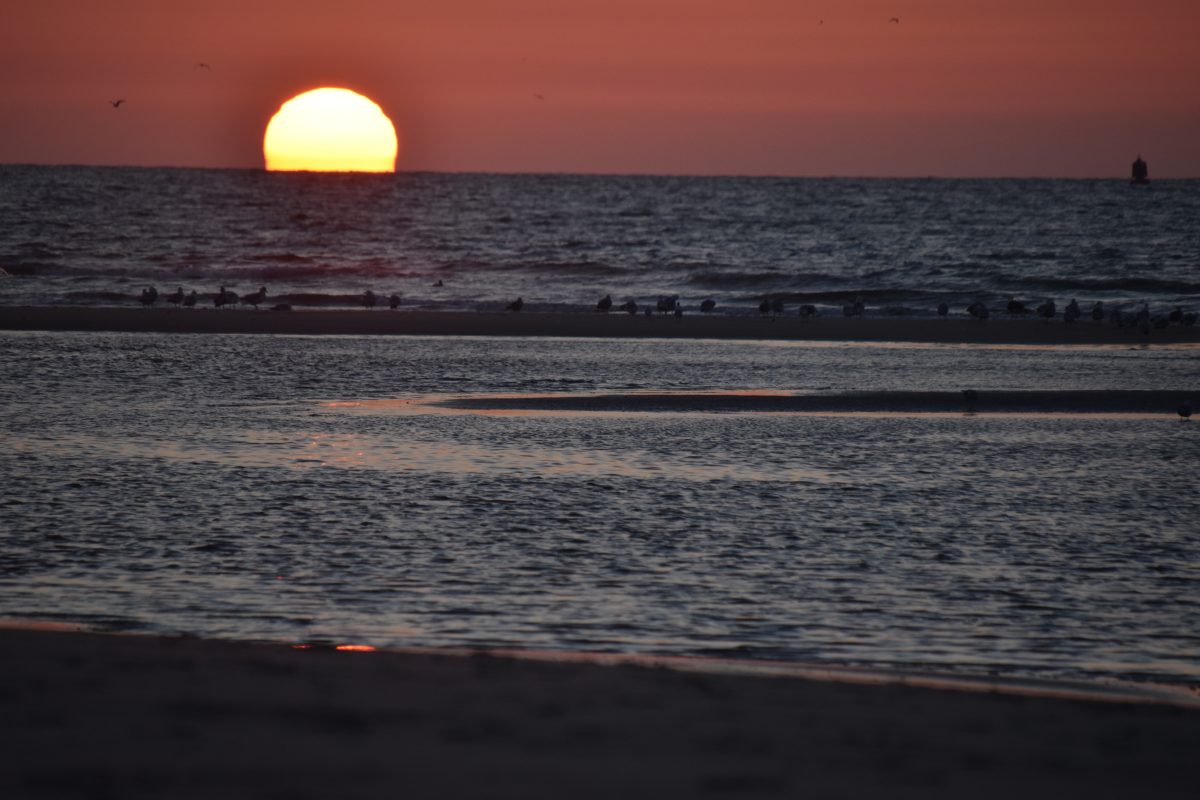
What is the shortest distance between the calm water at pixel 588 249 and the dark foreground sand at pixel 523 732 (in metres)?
30.0

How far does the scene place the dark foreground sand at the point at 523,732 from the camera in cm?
457

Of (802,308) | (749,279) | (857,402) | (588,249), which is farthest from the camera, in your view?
(588,249)

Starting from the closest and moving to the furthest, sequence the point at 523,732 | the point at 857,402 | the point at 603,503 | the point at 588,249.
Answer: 1. the point at 523,732
2. the point at 603,503
3. the point at 857,402
4. the point at 588,249

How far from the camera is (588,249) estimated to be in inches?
2544

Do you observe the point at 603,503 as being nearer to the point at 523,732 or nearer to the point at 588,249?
the point at 523,732

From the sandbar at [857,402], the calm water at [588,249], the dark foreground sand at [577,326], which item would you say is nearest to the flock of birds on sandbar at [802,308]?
the dark foreground sand at [577,326]

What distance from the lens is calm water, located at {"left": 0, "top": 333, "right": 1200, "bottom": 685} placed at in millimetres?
6902

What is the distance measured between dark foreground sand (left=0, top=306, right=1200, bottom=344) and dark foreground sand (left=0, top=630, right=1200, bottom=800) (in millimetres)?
20890

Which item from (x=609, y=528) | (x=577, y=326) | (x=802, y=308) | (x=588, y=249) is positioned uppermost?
(x=588, y=249)

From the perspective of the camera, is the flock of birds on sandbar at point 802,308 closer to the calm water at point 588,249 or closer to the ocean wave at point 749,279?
the calm water at point 588,249

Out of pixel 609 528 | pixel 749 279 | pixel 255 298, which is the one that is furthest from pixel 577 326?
pixel 609 528

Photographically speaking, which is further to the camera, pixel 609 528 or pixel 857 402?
pixel 857 402

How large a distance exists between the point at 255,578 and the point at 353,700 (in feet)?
8.21

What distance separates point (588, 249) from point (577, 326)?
36.3m
